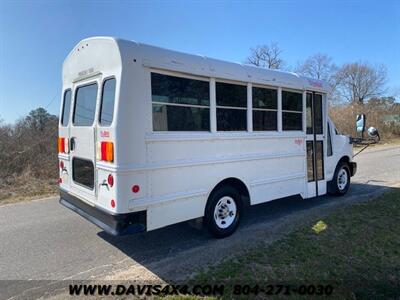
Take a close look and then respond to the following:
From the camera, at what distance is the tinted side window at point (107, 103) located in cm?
396

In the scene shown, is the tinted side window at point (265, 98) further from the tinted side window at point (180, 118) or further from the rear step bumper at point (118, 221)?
the rear step bumper at point (118, 221)

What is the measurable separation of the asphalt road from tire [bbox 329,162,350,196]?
0.57m

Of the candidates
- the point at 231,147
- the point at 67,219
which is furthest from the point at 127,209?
the point at 67,219

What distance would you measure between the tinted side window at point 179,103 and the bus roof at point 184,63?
0.52 feet

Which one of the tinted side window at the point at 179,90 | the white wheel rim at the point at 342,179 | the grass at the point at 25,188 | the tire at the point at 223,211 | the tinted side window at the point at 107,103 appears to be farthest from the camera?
the grass at the point at 25,188

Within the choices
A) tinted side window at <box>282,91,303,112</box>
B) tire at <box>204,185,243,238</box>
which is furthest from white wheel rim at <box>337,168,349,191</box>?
tire at <box>204,185,243,238</box>

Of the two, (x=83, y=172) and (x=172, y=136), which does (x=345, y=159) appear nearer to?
(x=172, y=136)

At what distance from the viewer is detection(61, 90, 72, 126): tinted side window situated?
526 centimetres

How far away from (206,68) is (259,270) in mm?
2746

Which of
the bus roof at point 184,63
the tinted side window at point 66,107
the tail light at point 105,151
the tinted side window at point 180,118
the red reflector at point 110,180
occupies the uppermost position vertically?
the bus roof at point 184,63

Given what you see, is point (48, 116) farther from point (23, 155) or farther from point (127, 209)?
point (127, 209)

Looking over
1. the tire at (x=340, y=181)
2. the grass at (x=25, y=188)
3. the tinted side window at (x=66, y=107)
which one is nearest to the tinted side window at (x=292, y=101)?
the tire at (x=340, y=181)

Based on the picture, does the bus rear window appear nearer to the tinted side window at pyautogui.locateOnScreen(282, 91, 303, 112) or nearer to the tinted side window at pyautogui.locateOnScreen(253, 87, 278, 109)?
the tinted side window at pyautogui.locateOnScreen(253, 87, 278, 109)

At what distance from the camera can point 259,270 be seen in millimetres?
3785
